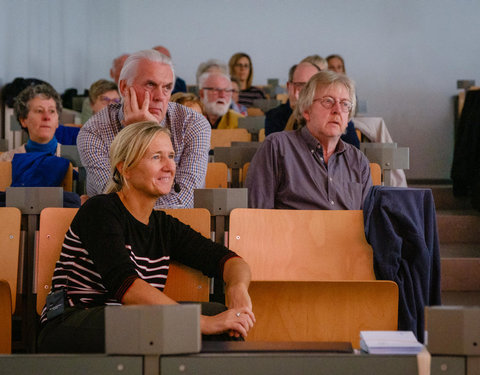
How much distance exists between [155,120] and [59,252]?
0.73 meters

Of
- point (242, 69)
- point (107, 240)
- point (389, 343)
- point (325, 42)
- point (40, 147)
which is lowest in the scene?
point (389, 343)

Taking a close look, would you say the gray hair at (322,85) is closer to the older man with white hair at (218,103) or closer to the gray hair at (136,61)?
the gray hair at (136,61)

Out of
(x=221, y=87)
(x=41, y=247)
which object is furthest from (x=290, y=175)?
(x=221, y=87)

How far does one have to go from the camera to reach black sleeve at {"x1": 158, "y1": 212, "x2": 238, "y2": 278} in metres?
1.89

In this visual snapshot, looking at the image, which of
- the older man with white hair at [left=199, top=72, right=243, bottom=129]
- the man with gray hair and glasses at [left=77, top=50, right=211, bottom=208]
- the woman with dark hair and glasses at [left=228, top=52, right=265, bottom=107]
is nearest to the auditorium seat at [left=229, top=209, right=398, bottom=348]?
the man with gray hair and glasses at [left=77, top=50, right=211, bottom=208]

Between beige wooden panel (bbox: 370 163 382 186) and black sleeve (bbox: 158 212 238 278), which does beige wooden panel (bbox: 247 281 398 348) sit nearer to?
black sleeve (bbox: 158 212 238 278)

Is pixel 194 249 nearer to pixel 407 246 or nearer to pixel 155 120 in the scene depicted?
pixel 407 246

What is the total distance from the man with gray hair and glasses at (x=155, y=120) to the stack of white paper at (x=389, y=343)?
4.21 ft

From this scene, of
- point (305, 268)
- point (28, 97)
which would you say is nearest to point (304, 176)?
point (305, 268)

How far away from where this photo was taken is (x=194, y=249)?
190 cm

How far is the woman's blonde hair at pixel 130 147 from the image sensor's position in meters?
1.91

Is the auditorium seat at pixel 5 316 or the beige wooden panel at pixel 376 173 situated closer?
the auditorium seat at pixel 5 316

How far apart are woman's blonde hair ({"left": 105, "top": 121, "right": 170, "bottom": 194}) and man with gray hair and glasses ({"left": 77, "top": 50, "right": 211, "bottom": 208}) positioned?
0.48 metres

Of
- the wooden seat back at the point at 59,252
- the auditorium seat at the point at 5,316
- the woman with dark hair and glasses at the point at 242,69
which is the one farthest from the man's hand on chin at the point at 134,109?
the woman with dark hair and glasses at the point at 242,69
